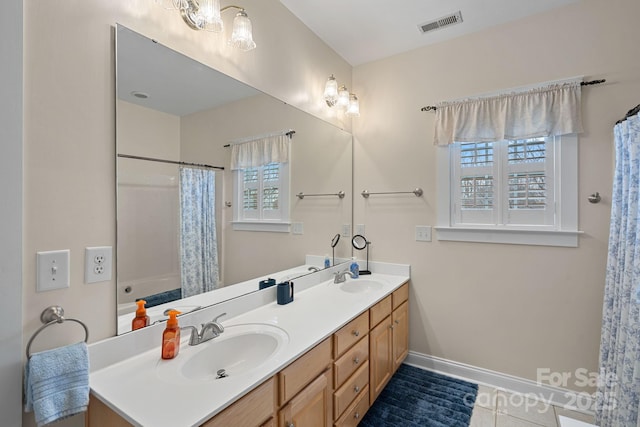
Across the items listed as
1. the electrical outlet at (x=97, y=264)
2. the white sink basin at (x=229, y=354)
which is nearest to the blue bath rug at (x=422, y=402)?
the white sink basin at (x=229, y=354)

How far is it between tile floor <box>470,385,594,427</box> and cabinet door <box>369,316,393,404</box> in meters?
0.57

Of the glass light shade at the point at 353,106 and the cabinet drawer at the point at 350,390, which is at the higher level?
the glass light shade at the point at 353,106

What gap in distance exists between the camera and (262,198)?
184 centimetres

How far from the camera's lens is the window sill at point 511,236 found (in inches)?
76.2

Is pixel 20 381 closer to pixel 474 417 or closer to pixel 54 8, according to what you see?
pixel 54 8

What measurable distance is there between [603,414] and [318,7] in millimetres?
3056

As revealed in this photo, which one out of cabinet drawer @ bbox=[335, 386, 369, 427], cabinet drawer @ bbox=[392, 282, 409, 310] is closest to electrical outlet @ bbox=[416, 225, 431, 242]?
cabinet drawer @ bbox=[392, 282, 409, 310]

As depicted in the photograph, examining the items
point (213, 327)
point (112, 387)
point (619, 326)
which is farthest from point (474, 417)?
point (112, 387)

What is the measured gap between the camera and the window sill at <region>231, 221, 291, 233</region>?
1682 millimetres

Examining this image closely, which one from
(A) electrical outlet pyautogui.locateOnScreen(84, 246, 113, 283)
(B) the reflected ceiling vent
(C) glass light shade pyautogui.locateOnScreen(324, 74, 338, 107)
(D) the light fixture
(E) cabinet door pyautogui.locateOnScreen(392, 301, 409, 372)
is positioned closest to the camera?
(A) electrical outlet pyautogui.locateOnScreen(84, 246, 113, 283)

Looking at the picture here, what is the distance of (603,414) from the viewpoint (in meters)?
1.69

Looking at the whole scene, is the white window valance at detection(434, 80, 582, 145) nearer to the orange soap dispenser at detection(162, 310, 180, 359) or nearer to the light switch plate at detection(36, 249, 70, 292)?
the orange soap dispenser at detection(162, 310, 180, 359)

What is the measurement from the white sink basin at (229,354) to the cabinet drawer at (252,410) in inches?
3.5

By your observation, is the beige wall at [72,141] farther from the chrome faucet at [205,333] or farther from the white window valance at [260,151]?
the white window valance at [260,151]
